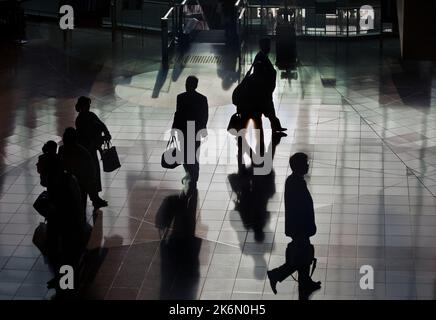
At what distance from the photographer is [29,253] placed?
44.4 feet

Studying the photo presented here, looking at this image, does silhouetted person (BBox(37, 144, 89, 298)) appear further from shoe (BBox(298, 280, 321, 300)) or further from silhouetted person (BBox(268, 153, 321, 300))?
shoe (BBox(298, 280, 321, 300))

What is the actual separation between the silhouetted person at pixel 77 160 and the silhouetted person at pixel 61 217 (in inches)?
17.9

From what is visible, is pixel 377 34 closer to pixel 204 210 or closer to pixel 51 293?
pixel 204 210

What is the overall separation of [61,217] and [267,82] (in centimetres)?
542

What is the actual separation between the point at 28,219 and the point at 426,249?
4.83m

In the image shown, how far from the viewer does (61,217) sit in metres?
12.8

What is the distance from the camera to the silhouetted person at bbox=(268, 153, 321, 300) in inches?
477

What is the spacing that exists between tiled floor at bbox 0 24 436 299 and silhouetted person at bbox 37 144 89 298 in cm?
24

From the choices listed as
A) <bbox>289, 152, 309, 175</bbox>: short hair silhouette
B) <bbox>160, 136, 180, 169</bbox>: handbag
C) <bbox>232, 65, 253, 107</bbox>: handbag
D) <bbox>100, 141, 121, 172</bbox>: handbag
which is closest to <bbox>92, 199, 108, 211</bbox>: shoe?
<bbox>100, 141, 121, 172</bbox>: handbag

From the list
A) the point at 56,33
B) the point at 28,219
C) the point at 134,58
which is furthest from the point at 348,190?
the point at 56,33

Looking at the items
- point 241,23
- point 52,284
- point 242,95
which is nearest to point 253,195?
point 242,95

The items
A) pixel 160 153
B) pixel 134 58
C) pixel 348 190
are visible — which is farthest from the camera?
pixel 134 58

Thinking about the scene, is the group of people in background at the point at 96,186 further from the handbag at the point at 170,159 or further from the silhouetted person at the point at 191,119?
the handbag at the point at 170,159
